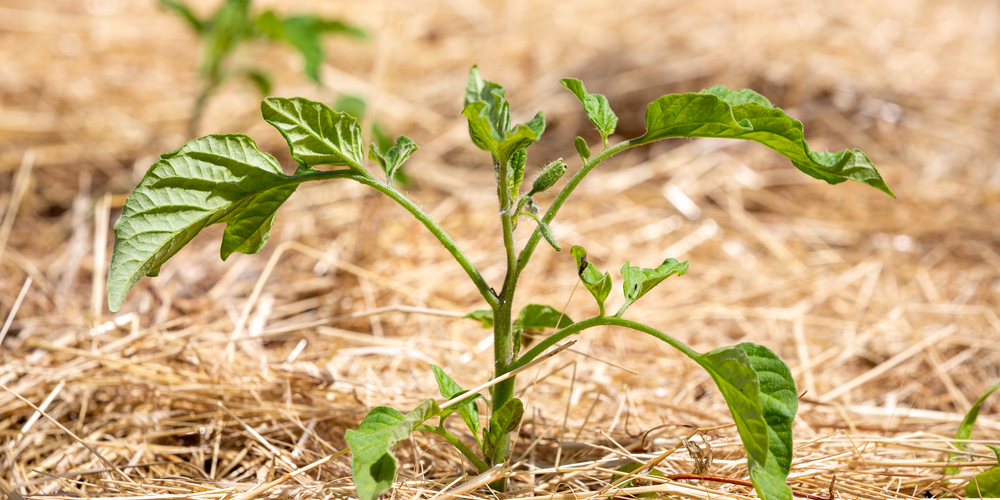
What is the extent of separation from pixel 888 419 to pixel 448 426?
1.02 metres

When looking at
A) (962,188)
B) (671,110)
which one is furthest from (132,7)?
(962,188)

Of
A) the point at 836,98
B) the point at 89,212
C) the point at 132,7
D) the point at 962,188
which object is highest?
the point at 132,7

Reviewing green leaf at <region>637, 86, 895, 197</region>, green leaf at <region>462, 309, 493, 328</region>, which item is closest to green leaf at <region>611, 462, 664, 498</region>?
green leaf at <region>462, 309, 493, 328</region>

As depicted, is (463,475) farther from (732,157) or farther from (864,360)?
(732,157)

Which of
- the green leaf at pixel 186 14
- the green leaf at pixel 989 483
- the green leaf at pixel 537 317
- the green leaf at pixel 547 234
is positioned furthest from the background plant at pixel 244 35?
the green leaf at pixel 989 483

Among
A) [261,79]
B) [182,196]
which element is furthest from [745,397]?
[261,79]

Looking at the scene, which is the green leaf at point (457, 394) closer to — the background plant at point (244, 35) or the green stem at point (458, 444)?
the green stem at point (458, 444)

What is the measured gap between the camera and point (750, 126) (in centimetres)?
83

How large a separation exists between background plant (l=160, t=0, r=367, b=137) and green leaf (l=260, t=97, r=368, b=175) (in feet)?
3.96

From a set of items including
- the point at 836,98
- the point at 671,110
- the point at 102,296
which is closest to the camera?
the point at 671,110

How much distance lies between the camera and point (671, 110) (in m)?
0.86

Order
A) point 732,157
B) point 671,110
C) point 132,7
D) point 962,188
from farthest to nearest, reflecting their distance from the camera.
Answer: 1. point 132,7
2. point 732,157
3. point 962,188
4. point 671,110

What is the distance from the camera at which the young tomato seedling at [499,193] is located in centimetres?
79

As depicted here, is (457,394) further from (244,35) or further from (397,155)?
(244,35)
